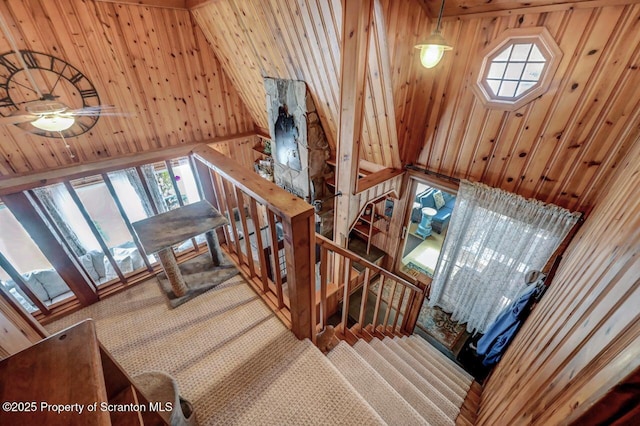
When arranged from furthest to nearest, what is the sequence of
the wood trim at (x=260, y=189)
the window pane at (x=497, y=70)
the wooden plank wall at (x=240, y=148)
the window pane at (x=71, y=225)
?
the wooden plank wall at (x=240, y=148) < the window pane at (x=71, y=225) < the window pane at (x=497, y=70) < the wood trim at (x=260, y=189)

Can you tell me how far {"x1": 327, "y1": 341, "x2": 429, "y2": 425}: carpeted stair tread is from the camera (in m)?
1.40

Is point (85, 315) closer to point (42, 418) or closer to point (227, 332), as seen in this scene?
point (227, 332)

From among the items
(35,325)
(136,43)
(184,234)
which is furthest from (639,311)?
(136,43)

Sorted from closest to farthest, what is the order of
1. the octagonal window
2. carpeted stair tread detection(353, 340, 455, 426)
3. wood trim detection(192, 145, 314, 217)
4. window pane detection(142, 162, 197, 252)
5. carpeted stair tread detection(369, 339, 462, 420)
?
1. wood trim detection(192, 145, 314, 217)
2. carpeted stair tread detection(353, 340, 455, 426)
3. carpeted stair tread detection(369, 339, 462, 420)
4. the octagonal window
5. window pane detection(142, 162, 197, 252)

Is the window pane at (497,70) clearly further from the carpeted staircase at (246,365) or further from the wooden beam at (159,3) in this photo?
the wooden beam at (159,3)

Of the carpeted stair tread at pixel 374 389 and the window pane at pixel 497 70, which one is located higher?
the window pane at pixel 497 70

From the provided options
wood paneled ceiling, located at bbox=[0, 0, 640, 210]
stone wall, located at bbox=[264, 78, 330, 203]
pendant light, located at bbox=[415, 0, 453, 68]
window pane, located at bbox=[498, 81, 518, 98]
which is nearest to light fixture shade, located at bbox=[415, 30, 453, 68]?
pendant light, located at bbox=[415, 0, 453, 68]

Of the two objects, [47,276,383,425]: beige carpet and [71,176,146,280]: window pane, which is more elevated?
[47,276,383,425]: beige carpet

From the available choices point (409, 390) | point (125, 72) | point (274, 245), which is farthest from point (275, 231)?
point (125, 72)

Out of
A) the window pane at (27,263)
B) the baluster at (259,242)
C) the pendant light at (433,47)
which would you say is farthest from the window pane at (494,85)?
the window pane at (27,263)

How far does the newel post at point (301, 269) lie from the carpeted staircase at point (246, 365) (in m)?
0.13

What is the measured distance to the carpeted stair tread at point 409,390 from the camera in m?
1.59

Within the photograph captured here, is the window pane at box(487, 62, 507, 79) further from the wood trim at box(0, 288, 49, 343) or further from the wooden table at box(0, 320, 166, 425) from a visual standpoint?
the wood trim at box(0, 288, 49, 343)

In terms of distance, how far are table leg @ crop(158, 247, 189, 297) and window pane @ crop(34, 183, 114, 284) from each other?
388 centimetres
